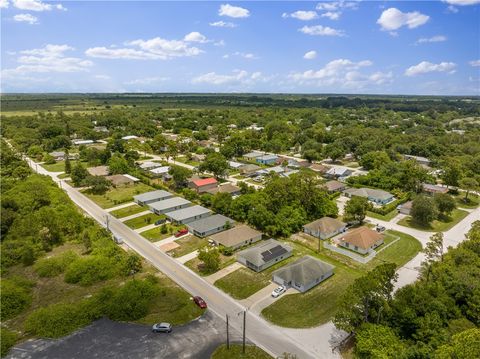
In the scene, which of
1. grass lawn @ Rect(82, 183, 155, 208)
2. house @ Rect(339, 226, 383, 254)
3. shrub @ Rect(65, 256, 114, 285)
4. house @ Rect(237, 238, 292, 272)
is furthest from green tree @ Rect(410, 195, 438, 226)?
grass lawn @ Rect(82, 183, 155, 208)

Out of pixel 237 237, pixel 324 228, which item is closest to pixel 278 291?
pixel 237 237

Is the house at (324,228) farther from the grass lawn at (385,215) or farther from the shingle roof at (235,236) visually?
the grass lawn at (385,215)

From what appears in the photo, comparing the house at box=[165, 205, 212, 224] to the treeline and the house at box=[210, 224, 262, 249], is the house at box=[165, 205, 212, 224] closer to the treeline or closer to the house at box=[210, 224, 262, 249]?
the house at box=[210, 224, 262, 249]

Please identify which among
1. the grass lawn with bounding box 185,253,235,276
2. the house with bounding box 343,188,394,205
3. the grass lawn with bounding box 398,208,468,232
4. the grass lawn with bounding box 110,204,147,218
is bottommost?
the grass lawn with bounding box 185,253,235,276

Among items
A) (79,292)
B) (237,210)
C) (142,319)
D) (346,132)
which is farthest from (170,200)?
(346,132)

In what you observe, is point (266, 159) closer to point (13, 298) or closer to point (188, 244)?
point (188, 244)
